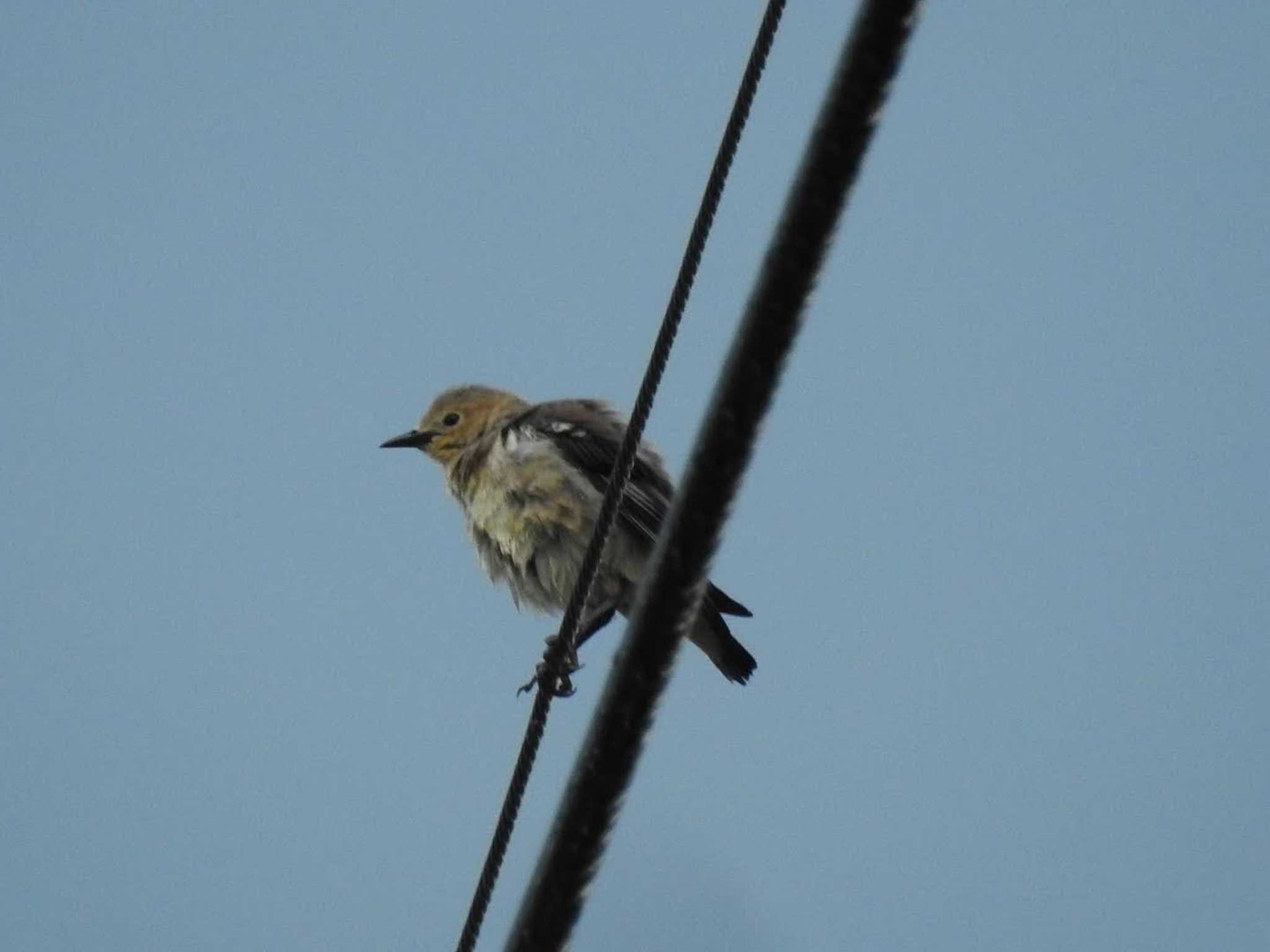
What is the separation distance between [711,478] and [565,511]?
16.9 feet

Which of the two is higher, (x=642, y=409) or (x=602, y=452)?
(x=642, y=409)

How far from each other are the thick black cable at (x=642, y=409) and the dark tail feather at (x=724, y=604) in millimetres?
2735

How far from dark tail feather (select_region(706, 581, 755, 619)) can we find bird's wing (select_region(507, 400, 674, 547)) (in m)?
0.34

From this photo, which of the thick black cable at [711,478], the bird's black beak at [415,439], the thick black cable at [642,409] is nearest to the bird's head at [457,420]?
the bird's black beak at [415,439]

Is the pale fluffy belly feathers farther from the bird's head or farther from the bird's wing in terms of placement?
the bird's head

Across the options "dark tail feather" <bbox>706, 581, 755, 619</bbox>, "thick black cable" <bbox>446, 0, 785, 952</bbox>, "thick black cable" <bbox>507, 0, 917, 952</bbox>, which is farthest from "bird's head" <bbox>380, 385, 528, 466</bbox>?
"thick black cable" <bbox>507, 0, 917, 952</bbox>

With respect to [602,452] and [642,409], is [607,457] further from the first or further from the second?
[642,409]

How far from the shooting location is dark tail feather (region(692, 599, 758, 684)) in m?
6.95

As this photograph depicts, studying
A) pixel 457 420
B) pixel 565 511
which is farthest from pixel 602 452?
pixel 457 420

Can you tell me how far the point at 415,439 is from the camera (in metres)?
8.64

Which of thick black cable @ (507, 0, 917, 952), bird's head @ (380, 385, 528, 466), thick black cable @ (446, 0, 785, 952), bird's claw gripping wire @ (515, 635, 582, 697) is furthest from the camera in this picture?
bird's head @ (380, 385, 528, 466)

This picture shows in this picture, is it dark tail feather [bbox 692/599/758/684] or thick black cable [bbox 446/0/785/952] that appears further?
dark tail feather [bbox 692/599/758/684]

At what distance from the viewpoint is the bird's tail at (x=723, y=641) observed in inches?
275

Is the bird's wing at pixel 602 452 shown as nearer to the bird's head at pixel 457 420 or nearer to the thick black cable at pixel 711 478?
the bird's head at pixel 457 420
